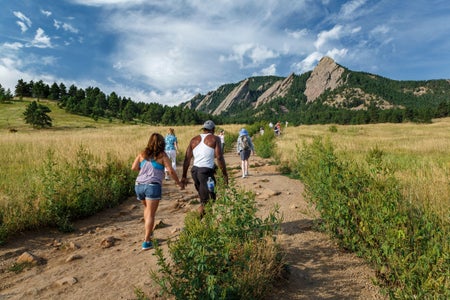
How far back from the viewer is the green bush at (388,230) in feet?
9.38

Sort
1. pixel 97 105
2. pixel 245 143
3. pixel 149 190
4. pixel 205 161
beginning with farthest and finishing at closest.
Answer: pixel 97 105 → pixel 245 143 → pixel 205 161 → pixel 149 190

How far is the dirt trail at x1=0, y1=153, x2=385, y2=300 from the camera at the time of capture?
11.3 ft

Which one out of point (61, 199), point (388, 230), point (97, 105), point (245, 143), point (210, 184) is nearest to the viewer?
point (388, 230)

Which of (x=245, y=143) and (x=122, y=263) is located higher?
(x=245, y=143)

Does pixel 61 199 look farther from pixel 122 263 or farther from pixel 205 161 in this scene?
pixel 205 161

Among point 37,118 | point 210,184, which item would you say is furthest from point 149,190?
point 37,118

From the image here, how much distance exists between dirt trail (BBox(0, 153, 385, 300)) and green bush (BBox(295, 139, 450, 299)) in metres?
0.38

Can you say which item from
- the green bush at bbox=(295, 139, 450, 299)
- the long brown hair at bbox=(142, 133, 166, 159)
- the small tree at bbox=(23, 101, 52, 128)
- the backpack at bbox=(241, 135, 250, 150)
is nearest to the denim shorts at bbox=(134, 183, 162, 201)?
the long brown hair at bbox=(142, 133, 166, 159)

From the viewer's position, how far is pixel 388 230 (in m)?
3.20

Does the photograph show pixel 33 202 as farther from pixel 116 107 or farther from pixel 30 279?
pixel 116 107

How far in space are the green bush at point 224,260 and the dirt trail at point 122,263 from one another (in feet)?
1.59

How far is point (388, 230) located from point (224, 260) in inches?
83.3

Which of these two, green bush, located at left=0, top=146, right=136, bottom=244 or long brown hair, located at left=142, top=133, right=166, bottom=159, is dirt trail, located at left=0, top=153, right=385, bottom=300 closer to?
green bush, located at left=0, top=146, right=136, bottom=244

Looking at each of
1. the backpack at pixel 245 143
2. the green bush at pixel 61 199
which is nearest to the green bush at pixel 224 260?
the green bush at pixel 61 199
